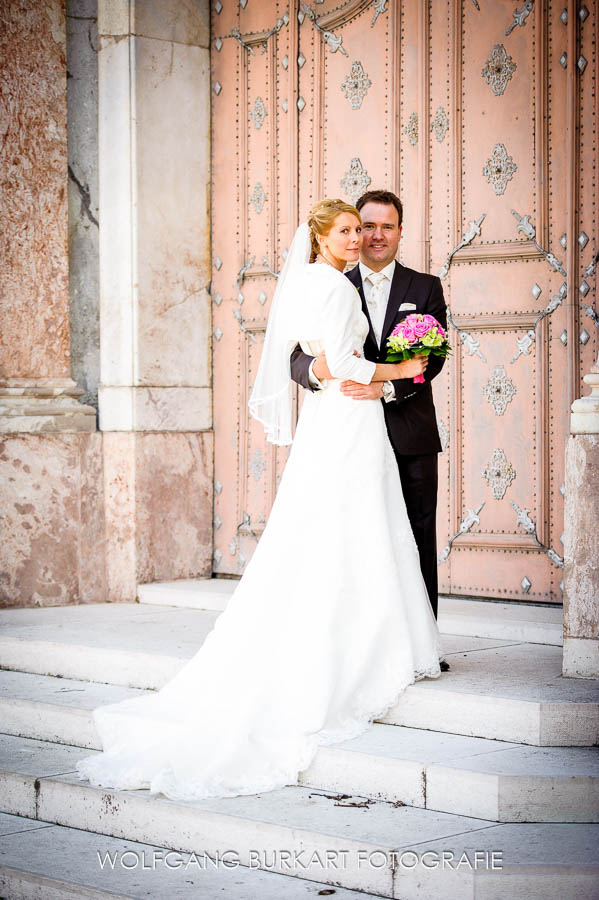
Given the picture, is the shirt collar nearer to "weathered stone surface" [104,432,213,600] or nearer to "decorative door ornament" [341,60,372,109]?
"decorative door ornament" [341,60,372,109]

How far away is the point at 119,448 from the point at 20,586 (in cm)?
102

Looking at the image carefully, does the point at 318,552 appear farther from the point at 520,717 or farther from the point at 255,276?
the point at 255,276

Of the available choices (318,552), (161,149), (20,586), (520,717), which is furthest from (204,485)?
(520,717)

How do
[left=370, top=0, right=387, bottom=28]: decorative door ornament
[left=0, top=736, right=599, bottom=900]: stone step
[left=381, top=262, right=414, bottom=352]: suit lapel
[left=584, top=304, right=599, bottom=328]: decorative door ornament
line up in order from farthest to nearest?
[left=370, top=0, right=387, bottom=28]: decorative door ornament, [left=584, top=304, right=599, bottom=328]: decorative door ornament, [left=381, top=262, right=414, bottom=352]: suit lapel, [left=0, top=736, right=599, bottom=900]: stone step

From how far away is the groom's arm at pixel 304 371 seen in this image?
5.08 m

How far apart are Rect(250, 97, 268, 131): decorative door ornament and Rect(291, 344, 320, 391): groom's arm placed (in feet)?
9.79

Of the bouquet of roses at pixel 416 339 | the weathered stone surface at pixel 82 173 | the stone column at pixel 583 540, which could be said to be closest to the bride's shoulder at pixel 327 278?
the bouquet of roses at pixel 416 339

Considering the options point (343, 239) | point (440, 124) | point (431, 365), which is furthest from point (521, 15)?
point (431, 365)

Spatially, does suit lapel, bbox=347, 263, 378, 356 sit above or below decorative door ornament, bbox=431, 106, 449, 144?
below

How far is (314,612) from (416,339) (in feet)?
3.80

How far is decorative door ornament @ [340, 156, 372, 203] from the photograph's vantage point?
7137mm

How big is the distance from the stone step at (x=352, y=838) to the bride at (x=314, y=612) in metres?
0.14

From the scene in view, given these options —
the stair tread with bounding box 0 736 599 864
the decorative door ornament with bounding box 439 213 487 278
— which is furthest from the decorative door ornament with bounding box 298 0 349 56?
the stair tread with bounding box 0 736 599 864

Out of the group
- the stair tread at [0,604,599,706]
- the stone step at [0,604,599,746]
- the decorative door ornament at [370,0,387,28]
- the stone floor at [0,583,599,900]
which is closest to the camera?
the stone floor at [0,583,599,900]
